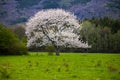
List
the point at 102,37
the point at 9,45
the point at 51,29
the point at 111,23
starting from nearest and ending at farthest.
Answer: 1. the point at 9,45
2. the point at 51,29
3. the point at 102,37
4. the point at 111,23

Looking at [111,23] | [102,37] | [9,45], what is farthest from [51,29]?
[111,23]

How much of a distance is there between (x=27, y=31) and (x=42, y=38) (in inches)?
150

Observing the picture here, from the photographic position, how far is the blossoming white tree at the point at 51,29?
214ft

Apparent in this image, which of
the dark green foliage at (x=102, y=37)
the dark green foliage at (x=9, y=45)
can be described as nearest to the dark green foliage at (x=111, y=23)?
the dark green foliage at (x=102, y=37)

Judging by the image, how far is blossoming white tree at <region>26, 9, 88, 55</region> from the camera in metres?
65.1

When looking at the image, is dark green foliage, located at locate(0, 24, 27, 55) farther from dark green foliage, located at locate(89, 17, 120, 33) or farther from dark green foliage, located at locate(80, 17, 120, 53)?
dark green foliage, located at locate(89, 17, 120, 33)

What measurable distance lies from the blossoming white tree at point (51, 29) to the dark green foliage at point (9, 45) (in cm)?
548

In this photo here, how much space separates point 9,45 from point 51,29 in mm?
11920

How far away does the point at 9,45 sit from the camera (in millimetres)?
58594

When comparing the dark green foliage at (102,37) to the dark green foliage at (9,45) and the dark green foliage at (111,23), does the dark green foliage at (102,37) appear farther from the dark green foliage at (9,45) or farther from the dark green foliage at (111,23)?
the dark green foliage at (9,45)

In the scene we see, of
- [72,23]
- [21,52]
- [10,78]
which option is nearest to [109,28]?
[72,23]

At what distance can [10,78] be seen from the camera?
21984 millimetres

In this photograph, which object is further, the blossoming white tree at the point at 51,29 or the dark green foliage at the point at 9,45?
the blossoming white tree at the point at 51,29

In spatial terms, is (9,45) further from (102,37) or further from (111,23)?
(111,23)
